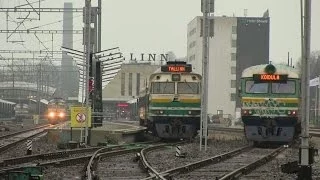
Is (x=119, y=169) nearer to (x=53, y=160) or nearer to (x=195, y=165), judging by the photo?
(x=195, y=165)

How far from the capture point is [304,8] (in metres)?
12.9

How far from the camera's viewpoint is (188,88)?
30.4m

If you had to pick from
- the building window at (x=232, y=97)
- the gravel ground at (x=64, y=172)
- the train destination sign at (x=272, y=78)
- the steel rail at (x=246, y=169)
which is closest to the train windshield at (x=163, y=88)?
the train destination sign at (x=272, y=78)

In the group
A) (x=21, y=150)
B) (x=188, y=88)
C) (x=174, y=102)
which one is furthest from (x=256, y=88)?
(x=21, y=150)

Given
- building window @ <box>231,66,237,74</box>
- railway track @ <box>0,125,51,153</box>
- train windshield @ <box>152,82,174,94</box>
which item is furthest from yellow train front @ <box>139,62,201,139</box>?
building window @ <box>231,66,237,74</box>

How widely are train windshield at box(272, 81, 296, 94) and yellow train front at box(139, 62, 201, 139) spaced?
185 inches

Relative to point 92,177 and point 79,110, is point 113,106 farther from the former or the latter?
point 92,177

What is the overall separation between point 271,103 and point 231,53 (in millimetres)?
78513

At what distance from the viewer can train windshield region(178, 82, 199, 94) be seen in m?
30.3

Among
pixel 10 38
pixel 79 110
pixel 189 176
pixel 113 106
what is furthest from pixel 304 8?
pixel 113 106

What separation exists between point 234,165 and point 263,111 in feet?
29.9

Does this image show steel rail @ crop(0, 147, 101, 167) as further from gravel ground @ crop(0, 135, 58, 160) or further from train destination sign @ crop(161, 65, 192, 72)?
train destination sign @ crop(161, 65, 192, 72)

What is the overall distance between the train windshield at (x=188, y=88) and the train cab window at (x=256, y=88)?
396 centimetres

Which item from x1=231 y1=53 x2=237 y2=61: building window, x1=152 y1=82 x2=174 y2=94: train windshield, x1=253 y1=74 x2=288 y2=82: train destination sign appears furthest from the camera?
x1=231 y1=53 x2=237 y2=61: building window
